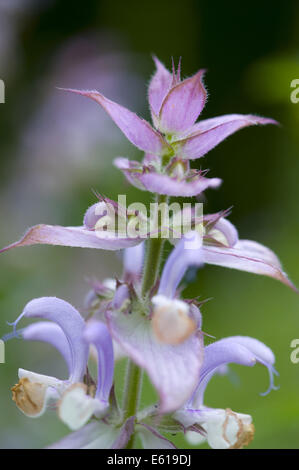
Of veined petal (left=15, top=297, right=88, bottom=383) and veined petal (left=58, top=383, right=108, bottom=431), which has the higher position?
veined petal (left=15, top=297, right=88, bottom=383)

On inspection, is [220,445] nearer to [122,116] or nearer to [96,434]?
[96,434]

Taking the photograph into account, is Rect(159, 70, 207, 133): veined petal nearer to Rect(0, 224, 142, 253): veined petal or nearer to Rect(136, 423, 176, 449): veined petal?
Rect(0, 224, 142, 253): veined petal

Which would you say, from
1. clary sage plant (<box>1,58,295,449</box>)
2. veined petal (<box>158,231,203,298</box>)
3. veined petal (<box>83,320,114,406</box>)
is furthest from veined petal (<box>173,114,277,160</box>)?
veined petal (<box>83,320,114,406</box>)

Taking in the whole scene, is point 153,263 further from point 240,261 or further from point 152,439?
point 152,439

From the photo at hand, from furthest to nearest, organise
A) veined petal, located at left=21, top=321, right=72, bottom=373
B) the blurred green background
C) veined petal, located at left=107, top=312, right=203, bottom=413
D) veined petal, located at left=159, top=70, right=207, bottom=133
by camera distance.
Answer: the blurred green background, veined petal, located at left=21, top=321, right=72, bottom=373, veined petal, located at left=159, top=70, right=207, bottom=133, veined petal, located at left=107, top=312, right=203, bottom=413

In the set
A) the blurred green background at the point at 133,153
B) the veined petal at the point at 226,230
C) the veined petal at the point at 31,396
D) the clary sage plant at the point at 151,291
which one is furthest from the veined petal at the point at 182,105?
the blurred green background at the point at 133,153

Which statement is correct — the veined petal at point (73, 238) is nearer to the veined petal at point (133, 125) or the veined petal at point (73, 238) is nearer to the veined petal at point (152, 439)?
the veined petal at point (133, 125)

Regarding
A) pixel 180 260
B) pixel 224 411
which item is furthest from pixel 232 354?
pixel 180 260

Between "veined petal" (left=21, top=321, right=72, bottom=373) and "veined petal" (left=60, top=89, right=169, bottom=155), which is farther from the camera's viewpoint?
"veined petal" (left=21, top=321, right=72, bottom=373)

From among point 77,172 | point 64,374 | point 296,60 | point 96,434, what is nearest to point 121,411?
point 96,434
